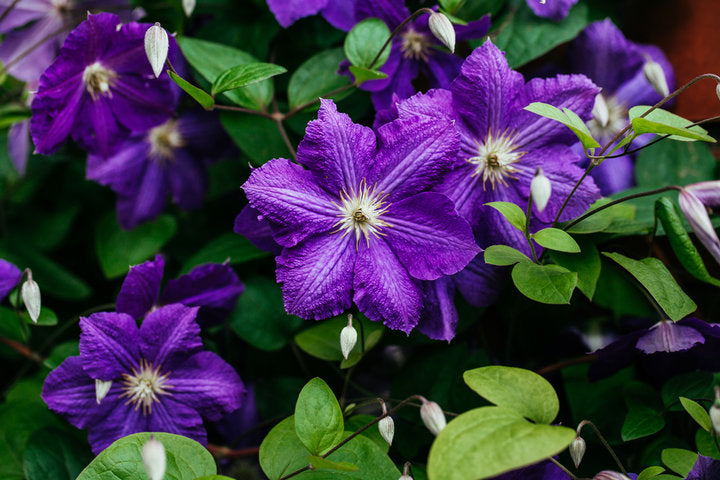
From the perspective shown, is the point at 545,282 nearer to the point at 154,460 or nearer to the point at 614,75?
the point at 154,460

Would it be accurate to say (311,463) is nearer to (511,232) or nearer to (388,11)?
(511,232)

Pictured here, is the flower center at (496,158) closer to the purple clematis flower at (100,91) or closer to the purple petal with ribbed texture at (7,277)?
the purple clematis flower at (100,91)

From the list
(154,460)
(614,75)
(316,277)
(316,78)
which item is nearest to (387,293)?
(316,277)

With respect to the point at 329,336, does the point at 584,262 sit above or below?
above

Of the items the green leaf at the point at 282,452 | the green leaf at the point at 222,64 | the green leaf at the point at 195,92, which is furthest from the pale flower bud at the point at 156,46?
the green leaf at the point at 282,452

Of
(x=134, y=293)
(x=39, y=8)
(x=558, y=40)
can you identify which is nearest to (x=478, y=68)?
(x=558, y=40)

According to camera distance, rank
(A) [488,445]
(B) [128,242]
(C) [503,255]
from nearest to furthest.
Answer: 1. (A) [488,445]
2. (C) [503,255]
3. (B) [128,242]

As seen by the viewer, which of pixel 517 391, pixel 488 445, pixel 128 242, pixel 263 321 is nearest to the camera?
pixel 488 445
